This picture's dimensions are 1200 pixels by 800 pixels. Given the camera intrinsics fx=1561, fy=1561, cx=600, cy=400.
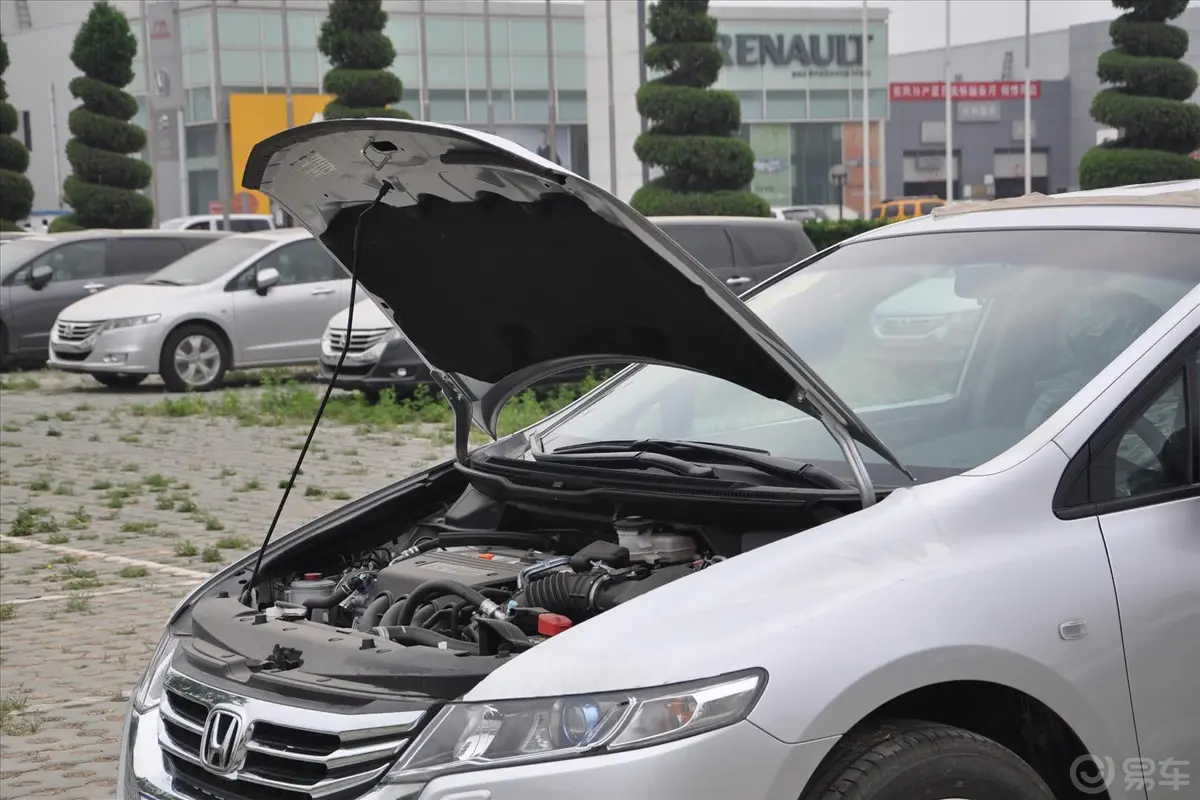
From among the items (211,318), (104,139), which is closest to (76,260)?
(211,318)

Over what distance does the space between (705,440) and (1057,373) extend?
961 mm

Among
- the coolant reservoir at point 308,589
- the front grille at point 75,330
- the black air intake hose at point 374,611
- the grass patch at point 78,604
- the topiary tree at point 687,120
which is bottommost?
the grass patch at point 78,604

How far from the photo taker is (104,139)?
31.7 meters

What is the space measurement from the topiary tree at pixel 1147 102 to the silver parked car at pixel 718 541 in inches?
1147

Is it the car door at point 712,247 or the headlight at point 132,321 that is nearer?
the car door at point 712,247

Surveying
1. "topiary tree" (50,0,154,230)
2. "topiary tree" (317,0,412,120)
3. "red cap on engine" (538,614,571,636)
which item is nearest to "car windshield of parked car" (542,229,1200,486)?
"red cap on engine" (538,614,571,636)

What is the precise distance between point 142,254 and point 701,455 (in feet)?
60.3

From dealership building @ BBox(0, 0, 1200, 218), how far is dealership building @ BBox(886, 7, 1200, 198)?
71 millimetres

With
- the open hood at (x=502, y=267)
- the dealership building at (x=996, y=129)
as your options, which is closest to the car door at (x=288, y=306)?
the open hood at (x=502, y=267)

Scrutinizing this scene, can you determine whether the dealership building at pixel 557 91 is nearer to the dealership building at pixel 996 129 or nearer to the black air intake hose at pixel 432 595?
the dealership building at pixel 996 129

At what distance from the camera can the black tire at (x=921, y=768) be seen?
282 cm

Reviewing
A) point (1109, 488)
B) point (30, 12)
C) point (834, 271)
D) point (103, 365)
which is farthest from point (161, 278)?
point (30, 12)

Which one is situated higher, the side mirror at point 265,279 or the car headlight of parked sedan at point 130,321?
the side mirror at point 265,279

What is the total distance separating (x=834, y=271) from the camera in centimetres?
466
